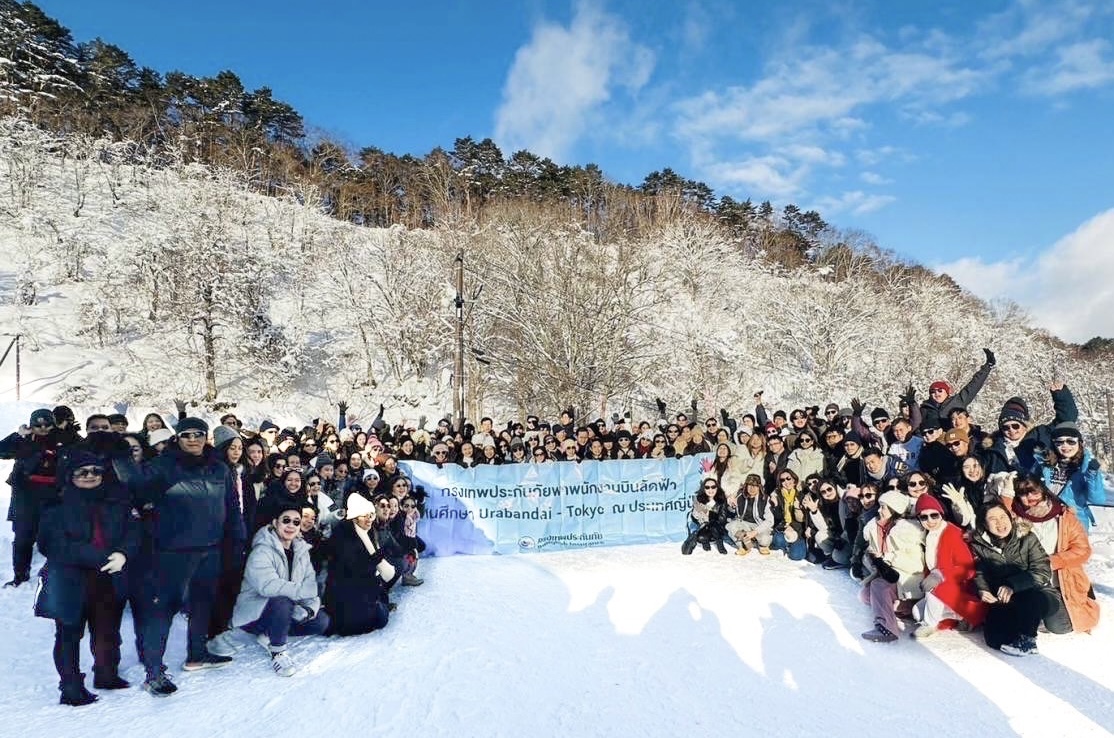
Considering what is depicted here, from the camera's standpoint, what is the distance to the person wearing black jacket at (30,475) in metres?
5.91

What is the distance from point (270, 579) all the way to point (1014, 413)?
7501mm

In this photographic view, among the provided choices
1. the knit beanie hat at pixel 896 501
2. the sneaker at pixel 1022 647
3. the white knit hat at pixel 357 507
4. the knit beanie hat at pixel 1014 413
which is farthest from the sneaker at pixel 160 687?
the knit beanie hat at pixel 1014 413

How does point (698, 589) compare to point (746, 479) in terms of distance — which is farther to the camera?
point (746, 479)

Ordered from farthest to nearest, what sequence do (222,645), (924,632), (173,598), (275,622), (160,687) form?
(924,632)
(222,645)
(275,622)
(173,598)
(160,687)

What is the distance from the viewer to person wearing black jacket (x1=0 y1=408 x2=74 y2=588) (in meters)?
5.91

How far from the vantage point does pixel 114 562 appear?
13.0 feet

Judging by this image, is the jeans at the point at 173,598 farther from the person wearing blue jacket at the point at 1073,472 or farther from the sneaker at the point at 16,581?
the person wearing blue jacket at the point at 1073,472

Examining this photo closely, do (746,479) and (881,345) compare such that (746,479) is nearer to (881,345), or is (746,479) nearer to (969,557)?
(969,557)

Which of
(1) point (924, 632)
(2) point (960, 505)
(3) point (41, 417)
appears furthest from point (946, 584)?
(3) point (41, 417)

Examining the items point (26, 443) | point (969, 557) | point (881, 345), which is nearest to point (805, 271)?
point (881, 345)

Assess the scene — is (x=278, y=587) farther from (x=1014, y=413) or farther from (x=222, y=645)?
(x=1014, y=413)

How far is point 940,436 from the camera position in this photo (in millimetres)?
7027

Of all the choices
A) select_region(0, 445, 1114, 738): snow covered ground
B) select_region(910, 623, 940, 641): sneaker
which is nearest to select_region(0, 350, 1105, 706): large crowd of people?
select_region(910, 623, 940, 641): sneaker

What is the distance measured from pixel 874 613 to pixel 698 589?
1722 mm
